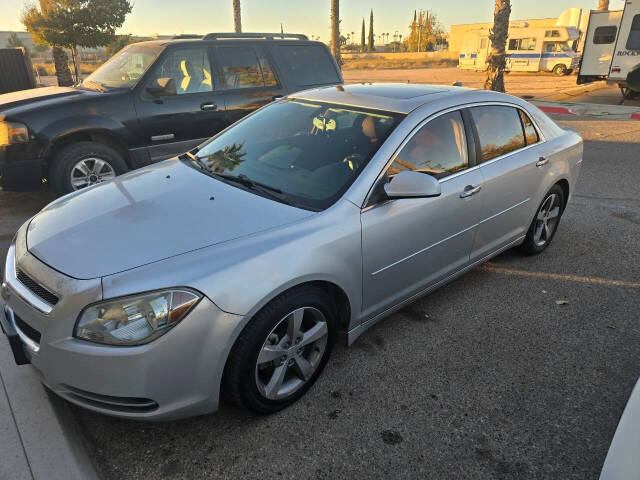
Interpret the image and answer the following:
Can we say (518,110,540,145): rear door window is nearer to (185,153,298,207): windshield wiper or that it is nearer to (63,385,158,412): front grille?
(185,153,298,207): windshield wiper

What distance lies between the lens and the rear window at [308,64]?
21.6ft

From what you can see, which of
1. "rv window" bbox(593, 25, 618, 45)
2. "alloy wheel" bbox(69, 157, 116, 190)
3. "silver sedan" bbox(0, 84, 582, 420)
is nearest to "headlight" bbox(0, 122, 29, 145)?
"alloy wheel" bbox(69, 157, 116, 190)

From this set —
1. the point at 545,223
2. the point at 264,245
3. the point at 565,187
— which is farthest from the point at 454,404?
the point at 565,187

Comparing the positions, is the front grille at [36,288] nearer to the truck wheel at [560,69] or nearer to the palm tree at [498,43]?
the palm tree at [498,43]

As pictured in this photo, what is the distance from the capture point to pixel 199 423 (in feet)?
8.09

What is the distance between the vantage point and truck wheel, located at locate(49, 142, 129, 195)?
513 cm

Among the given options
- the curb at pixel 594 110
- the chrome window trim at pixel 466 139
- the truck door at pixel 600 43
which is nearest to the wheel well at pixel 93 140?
the chrome window trim at pixel 466 139

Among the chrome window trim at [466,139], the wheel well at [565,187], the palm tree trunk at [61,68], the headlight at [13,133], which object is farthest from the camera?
the palm tree trunk at [61,68]

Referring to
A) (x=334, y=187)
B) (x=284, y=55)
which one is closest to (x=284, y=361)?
(x=334, y=187)

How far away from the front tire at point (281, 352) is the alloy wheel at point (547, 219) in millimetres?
2615

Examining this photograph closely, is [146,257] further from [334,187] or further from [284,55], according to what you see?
[284,55]

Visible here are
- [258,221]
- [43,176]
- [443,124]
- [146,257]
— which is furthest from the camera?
[43,176]

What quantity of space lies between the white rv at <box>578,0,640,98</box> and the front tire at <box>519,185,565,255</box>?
1380cm

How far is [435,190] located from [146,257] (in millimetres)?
1591
